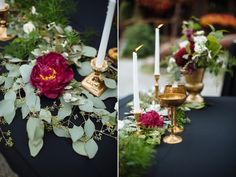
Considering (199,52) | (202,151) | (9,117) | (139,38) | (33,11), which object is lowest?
(139,38)

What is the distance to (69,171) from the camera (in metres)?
0.95

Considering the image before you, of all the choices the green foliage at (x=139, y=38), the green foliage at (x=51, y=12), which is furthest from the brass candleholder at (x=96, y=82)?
the green foliage at (x=139, y=38)

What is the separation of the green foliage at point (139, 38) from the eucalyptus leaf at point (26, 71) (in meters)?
3.52

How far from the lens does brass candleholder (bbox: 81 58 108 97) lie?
1135 millimetres

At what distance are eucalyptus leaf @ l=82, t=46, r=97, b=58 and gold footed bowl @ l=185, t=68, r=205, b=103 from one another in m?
0.40

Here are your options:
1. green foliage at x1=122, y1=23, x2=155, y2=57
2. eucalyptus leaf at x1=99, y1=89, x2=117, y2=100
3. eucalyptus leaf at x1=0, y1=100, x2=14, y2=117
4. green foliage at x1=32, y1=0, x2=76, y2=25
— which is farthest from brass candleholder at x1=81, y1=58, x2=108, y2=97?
green foliage at x1=122, y1=23, x2=155, y2=57

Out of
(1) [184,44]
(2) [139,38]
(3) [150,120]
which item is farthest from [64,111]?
(2) [139,38]

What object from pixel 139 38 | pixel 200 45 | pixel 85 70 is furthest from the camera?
pixel 139 38

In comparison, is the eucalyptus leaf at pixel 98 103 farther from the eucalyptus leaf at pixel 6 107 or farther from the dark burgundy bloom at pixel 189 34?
the dark burgundy bloom at pixel 189 34

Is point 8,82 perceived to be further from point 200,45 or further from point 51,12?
point 200,45

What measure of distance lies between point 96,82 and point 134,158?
0.36 metres

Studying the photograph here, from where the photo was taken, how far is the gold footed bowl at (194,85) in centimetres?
145

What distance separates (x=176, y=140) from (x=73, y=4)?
2.36 ft

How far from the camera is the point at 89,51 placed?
1.26m
